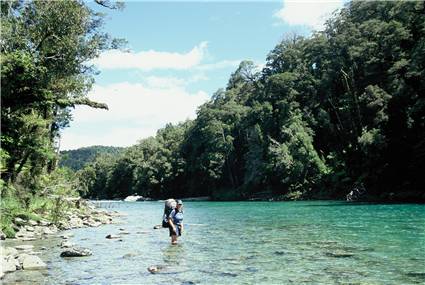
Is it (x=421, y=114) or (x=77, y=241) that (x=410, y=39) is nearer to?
(x=421, y=114)

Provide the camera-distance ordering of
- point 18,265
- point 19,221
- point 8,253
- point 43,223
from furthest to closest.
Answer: point 43,223 → point 19,221 → point 8,253 → point 18,265

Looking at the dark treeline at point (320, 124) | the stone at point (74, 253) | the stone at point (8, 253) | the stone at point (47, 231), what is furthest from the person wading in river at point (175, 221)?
the dark treeline at point (320, 124)

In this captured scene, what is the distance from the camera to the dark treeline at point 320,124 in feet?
144

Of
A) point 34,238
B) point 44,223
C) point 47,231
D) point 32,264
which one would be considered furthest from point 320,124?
point 32,264

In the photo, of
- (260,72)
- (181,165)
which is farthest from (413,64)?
(181,165)

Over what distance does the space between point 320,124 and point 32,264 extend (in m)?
59.6

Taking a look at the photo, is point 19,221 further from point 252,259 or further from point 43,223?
point 252,259

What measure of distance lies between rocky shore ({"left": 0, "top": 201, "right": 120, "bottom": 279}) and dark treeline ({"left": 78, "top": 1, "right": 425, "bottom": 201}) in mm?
15967

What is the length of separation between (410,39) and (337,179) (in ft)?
59.2

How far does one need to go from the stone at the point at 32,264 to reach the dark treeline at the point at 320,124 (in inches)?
1182

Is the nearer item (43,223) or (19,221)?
(19,221)

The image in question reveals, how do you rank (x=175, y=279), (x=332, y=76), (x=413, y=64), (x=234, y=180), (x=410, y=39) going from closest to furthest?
1. (x=175, y=279)
2. (x=413, y=64)
3. (x=410, y=39)
4. (x=332, y=76)
5. (x=234, y=180)

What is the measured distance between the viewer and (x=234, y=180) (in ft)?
273

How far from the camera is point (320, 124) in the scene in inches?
2613
